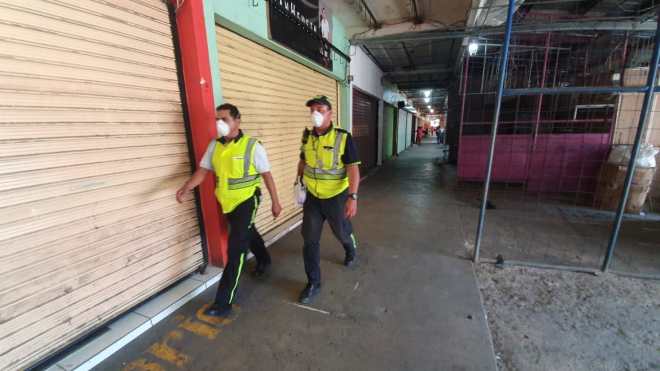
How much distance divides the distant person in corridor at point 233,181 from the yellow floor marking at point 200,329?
4.4 inches

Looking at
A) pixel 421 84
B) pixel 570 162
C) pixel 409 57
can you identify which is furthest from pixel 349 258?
pixel 421 84

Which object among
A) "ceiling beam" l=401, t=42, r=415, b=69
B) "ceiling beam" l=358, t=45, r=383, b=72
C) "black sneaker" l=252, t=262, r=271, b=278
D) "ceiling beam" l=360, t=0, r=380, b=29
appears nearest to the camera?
"black sneaker" l=252, t=262, r=271, b=278

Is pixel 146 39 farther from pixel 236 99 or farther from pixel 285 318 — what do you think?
pixel 285 318

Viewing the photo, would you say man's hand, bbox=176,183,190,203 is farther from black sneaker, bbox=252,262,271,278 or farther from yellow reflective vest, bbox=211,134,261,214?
black sneaker, bbox=252,262,271,278

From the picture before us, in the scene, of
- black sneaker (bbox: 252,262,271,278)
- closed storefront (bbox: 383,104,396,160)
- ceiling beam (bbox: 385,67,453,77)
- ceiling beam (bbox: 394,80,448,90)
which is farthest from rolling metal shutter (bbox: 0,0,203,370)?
ceiling beam (bbox: 394,80,448,90)

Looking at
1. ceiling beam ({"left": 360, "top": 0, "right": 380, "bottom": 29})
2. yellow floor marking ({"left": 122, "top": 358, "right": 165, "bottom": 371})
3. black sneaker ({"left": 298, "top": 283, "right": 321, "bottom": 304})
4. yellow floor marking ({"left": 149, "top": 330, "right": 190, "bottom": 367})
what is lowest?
yellow floor marking ({"left": 122, "top": 358, "right": 165, "bottom": 371})

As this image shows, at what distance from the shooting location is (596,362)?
5.79ft

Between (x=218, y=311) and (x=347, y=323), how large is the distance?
1090mm

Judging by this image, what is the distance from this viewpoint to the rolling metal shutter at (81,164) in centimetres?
153

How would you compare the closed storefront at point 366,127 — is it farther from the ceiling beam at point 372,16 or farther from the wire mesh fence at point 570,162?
the wire mesh fence at point 570,162

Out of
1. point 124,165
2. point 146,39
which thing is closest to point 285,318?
point 124,165

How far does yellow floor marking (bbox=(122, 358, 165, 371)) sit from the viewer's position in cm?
179

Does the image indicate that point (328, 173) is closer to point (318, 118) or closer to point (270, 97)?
point (318, 118)

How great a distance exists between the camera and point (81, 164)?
180 centimetres
